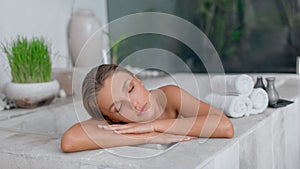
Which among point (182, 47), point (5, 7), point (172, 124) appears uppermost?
point (5, 7)

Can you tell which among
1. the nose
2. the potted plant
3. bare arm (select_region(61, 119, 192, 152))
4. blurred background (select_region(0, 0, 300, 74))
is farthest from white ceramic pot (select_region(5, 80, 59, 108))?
the nose

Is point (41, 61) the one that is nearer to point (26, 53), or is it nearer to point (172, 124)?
point (26, 53)

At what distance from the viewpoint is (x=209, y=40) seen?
3514 millimetres

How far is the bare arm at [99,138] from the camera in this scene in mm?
1381

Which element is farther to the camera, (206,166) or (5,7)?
(5,7)

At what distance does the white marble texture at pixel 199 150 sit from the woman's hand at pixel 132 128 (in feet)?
0.21

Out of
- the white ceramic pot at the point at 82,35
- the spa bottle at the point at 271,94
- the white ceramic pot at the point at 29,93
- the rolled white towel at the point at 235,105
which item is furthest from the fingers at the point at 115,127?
the white ceramic pot at the point at 82,35

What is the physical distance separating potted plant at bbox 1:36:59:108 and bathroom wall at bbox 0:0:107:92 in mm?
317

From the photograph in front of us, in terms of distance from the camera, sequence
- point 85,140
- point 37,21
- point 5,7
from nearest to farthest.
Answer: point 85,140, point 5,7, point 37,21

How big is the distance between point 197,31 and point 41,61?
66.7 inches

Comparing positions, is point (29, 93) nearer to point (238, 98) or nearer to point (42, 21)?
point (42, 21)

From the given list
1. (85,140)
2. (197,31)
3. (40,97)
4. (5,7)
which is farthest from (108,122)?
(197,31)

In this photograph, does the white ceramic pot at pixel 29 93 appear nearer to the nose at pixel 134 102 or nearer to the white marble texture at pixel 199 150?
the white marble texture at pixel 199 150

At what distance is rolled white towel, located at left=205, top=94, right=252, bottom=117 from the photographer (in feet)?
5.79
